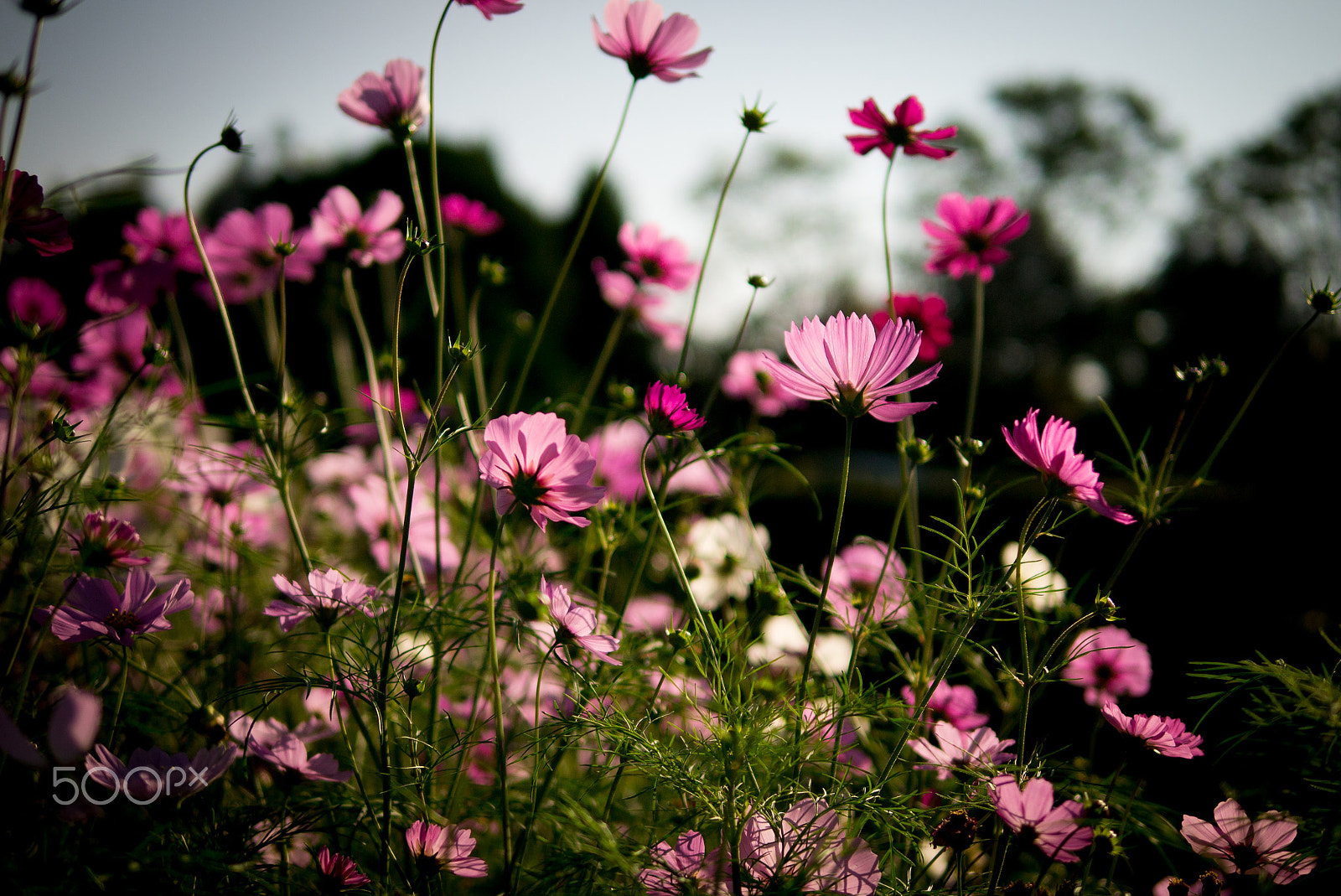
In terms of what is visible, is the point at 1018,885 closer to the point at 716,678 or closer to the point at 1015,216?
the point at 716,678

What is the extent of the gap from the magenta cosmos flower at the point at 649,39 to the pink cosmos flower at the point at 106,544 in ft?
1.66

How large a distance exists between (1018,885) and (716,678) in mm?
220

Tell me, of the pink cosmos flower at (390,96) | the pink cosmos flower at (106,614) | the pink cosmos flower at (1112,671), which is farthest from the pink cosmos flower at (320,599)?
the pink cosmos flower at (1112,671)

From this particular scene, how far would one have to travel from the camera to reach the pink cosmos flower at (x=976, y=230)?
2.53 ft

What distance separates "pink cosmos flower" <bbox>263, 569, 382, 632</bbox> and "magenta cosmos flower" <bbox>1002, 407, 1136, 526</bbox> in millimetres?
423

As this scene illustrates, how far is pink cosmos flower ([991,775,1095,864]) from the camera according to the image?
0.41 m

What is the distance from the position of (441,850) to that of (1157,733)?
18.0 inches

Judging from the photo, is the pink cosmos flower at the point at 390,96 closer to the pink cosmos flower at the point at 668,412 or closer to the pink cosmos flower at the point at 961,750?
the pink cosmos flower at the point at 668,412

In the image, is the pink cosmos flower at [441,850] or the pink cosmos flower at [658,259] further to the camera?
the pink cosmos flower at [658,259]

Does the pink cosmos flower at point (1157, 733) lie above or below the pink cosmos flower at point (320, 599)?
below

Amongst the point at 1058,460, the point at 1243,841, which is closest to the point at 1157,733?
the point at 1243,841

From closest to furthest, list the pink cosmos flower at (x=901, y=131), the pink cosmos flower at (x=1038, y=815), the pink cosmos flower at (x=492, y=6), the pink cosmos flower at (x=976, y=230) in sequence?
the pink cosmos flower at (x=1038, y=815) < the pink cosmos flower at (x=492, y=6) < the pink cosmos flower at (x=901, y=131) < the pink cosmos flower at (x=976, y=230)

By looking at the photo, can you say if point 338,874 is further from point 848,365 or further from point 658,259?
point 658,259
